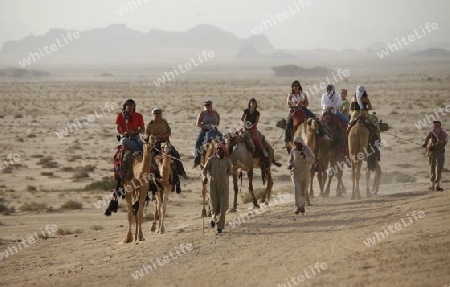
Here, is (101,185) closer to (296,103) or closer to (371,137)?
(296,103)

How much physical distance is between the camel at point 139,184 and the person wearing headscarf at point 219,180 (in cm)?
119

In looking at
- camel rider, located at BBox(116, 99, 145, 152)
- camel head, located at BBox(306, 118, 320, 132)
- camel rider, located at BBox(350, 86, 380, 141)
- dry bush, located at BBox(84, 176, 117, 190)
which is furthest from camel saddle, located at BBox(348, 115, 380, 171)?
dry bush, located at BBox(84, 176, 117, 190)

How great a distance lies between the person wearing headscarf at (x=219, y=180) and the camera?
14.7m

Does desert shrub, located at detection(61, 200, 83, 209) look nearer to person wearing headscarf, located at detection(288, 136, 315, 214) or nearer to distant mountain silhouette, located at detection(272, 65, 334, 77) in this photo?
person wearing headscarf, located at detection(288, 136, 315, 214)

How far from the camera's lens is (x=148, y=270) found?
12406mm

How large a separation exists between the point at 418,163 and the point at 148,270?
64.5ft

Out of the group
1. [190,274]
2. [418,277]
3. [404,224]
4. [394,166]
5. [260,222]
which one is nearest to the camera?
[418,277]

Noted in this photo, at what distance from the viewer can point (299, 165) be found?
1565 cm

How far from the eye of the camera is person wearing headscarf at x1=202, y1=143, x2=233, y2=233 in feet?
48.3

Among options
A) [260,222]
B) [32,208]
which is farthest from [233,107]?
[260,222]

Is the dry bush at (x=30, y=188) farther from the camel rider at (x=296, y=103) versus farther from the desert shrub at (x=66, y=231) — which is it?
the camel rider at (x=296, y=103)

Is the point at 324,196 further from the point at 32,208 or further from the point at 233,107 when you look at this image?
the point at 233,107

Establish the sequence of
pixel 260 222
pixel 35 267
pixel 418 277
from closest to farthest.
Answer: pixel 418 277
pixel 35 267
pixel 260 222

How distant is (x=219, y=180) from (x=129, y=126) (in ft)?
7.28
